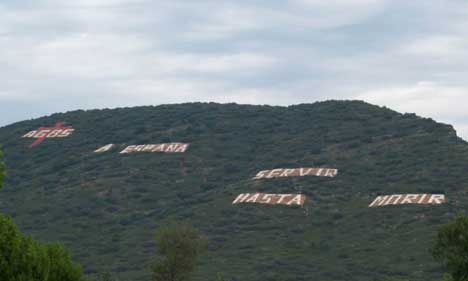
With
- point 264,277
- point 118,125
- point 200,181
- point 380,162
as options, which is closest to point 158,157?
point 200,181

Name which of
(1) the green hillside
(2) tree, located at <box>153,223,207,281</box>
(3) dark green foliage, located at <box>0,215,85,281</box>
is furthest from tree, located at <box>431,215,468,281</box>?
(1) the green hillside

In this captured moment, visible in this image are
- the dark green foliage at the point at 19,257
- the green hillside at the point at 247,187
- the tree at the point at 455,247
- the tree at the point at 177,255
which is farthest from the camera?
the green hillside at the point at 247,187

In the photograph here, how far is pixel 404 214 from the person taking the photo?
9431cm

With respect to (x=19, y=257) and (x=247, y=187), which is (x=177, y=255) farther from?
(x=247, y=187)

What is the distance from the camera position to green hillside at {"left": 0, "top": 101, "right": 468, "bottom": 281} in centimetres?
8575

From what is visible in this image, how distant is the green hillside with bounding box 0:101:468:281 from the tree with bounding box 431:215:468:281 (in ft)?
88.7

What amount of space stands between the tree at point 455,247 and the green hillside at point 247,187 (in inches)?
1064

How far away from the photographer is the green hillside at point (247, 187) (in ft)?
281

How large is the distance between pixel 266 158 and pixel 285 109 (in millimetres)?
26995

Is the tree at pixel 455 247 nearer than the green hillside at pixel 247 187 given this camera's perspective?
Yes

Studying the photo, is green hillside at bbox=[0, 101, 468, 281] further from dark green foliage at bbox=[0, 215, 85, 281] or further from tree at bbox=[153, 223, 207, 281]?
dark green foliage at bbox=[0, 215, 85, 281]

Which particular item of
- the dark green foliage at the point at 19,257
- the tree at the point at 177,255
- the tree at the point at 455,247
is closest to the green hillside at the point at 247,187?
the tree at the point at 177,255

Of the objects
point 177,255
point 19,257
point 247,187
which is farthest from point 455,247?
point 247,187

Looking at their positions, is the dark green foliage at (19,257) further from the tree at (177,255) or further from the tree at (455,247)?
the tree at (177,255)
